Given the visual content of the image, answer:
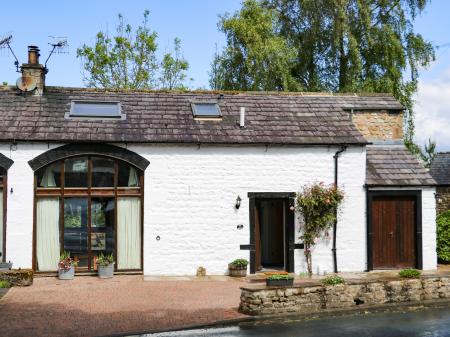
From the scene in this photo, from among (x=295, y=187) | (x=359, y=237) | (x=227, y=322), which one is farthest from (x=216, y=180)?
(x=227, y=322)

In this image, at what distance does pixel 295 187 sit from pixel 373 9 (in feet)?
54.6

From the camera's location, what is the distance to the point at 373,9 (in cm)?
2927

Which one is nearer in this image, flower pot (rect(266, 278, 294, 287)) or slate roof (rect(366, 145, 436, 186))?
flower pot (rect(266, 278, 294, 287))

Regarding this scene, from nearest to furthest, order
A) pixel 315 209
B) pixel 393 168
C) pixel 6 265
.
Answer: pixel 6 265
pixel 315 209
pixel 393 168

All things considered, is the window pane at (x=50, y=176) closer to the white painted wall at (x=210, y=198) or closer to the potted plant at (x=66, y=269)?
the white painted wall at (x=210, y=198)

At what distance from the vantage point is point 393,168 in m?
17.3

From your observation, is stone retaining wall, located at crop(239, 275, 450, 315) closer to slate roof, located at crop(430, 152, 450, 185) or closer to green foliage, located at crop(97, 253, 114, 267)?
green foliage, located at crop(97, 253, 114, 267)

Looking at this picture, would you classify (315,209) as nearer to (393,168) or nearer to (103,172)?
(393,168)

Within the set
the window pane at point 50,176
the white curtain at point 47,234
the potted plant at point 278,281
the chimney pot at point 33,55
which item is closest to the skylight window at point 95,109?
the window pane at point 50,176

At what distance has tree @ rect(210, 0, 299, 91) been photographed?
93.5 feet

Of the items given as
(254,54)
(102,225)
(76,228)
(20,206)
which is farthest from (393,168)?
(254,54)

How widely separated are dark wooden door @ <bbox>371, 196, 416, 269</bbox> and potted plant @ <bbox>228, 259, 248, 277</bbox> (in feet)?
13.9

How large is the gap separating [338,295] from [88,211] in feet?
24.4

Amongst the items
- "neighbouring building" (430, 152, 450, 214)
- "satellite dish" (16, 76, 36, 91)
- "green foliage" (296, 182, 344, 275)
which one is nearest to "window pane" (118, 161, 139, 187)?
"satellite dish" (16, 76, 36, 91)
